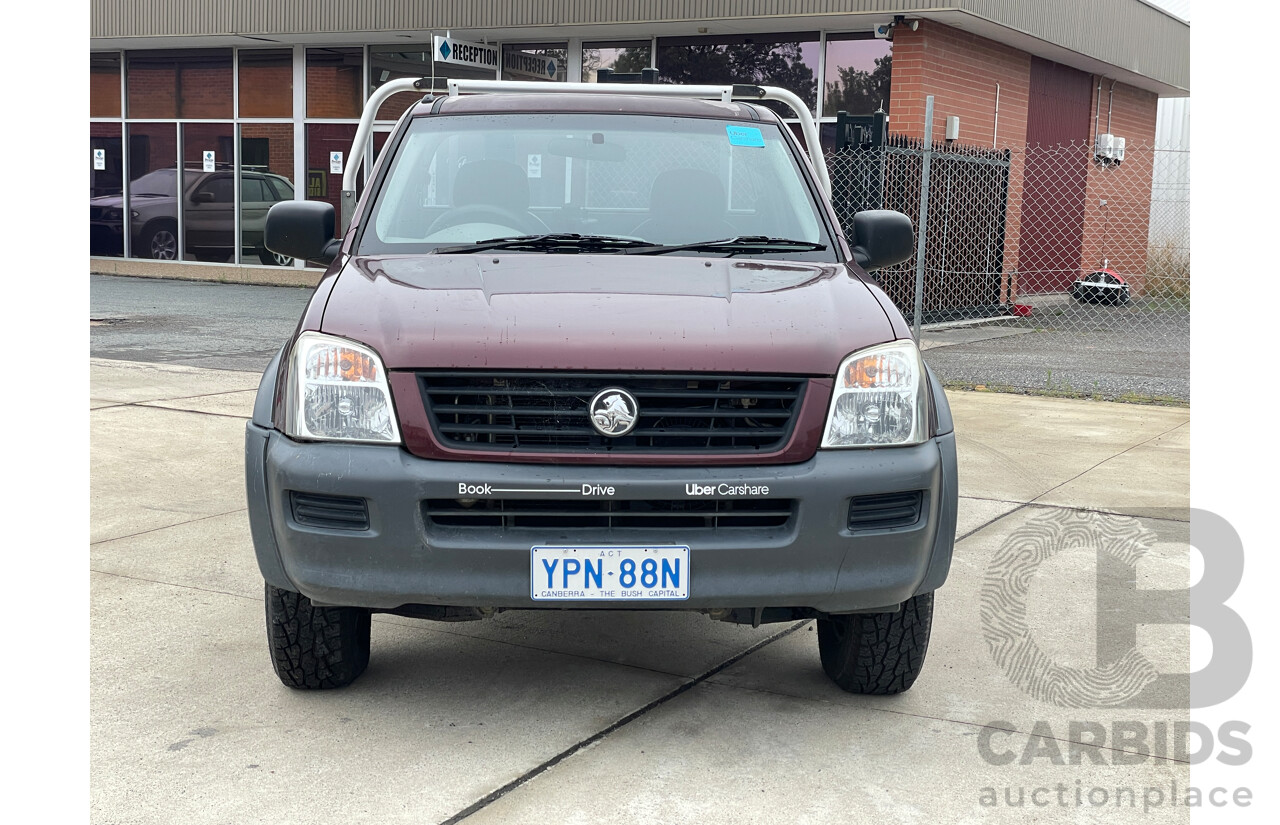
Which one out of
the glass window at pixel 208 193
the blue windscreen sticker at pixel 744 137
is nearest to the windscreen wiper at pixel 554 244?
the blue windscreen sticker at pixel 744 137

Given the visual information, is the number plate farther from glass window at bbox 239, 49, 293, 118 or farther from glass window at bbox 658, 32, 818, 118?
glass window at bbox 239, 49, 293, 118

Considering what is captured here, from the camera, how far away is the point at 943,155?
14492mm

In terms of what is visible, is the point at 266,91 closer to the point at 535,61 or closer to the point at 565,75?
the point at 535,61

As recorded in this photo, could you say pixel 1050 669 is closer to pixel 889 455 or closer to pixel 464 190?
pixel 889 455

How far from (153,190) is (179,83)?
1.92 metres

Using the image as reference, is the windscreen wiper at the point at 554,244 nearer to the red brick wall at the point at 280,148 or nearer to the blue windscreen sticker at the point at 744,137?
the blue windscreen sticker at the point at 744,137

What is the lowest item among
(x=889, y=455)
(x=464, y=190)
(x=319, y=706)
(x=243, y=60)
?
(x=319, y=706)

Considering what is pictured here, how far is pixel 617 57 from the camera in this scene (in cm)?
1869

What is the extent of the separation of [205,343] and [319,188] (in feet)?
28.1

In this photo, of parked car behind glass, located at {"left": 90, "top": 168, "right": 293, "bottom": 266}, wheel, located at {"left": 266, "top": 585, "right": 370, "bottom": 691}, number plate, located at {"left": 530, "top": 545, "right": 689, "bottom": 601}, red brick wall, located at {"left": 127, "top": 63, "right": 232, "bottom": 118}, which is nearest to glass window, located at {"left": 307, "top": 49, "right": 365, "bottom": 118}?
parked car behind glass, located at {"left": 90, "top": 168, "right": 293, "bottom": 266}

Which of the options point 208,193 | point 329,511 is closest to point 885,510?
point 329,511

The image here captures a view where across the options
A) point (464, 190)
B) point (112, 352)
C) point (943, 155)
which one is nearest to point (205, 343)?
point (112, 352)

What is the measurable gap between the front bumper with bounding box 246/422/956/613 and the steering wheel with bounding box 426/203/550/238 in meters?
1.21

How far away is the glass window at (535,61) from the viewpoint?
19.2m
